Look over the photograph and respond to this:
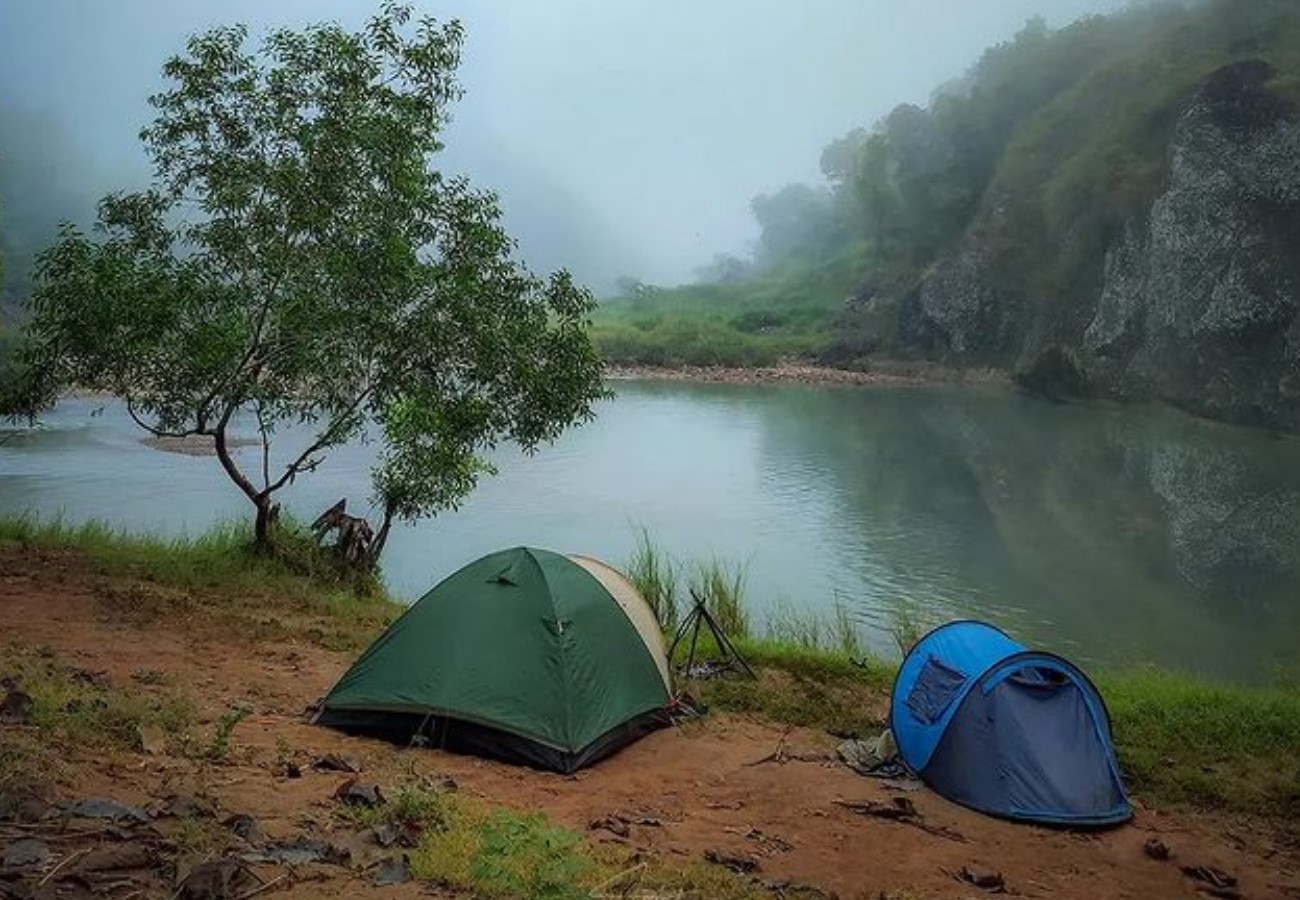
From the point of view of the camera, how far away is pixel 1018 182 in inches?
2968

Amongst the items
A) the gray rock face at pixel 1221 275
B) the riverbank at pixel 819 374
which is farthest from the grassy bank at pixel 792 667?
the riverbank at pixel 819 374

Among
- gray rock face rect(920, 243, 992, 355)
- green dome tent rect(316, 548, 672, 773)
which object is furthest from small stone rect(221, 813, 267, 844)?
gray rock face rect(920, 243, 992, 355)

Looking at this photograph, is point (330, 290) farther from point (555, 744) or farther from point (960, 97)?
point (960, 97)

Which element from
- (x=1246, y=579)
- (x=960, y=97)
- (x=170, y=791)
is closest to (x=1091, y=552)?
(x=1246, y=579)

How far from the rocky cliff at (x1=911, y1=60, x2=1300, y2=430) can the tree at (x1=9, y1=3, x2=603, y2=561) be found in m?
43.5

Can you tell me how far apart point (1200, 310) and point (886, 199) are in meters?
43.0

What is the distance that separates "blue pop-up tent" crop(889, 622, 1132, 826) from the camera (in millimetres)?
7914

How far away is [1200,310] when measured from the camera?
52125 mm

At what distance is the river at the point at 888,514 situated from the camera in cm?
1734

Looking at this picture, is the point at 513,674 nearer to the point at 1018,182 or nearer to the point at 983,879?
the point at 983,879

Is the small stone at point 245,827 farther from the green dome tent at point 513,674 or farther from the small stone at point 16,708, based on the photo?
the green dome tent at point 513,674

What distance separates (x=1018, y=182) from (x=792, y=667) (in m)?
71.7

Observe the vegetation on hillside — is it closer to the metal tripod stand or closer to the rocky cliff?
the rocky cliff

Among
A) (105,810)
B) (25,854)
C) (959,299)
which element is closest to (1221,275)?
Result: (959,299)
